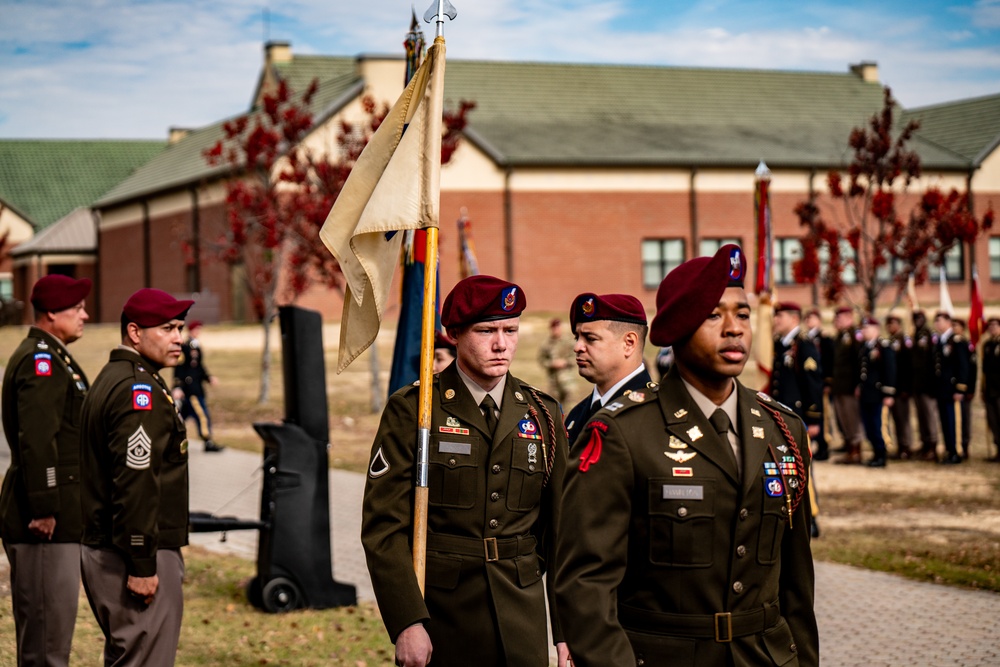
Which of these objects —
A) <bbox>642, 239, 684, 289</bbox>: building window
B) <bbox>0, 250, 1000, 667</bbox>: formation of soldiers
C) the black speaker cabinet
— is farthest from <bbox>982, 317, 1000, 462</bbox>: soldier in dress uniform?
<bbox>642, 239, 684, 289</bbox>: building window

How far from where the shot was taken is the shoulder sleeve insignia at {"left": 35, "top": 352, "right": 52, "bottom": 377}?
20.6 ft

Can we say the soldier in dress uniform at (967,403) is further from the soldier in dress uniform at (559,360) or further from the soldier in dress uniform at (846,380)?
the soldier in dress uniform at (559,360)

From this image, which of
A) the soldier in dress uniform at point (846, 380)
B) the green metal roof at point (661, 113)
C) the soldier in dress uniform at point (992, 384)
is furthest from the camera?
the green metal roof at point (661, 113)

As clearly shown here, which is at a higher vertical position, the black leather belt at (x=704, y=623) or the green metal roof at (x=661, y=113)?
the green metal roof at (x=661, y=113)

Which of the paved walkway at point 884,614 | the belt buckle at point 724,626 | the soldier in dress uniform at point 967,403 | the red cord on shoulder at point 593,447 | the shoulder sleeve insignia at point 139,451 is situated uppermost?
the red cord on shoulder at point 593,447

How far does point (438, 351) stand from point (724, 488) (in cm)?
446

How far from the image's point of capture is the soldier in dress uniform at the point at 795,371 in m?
14.6

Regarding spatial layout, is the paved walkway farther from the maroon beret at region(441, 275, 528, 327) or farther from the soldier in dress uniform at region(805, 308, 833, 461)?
the soldier in dress uniform at region(805, 308, 833, 461)

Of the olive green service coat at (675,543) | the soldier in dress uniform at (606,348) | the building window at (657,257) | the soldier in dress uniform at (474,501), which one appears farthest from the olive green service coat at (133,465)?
the building window at (657,257)

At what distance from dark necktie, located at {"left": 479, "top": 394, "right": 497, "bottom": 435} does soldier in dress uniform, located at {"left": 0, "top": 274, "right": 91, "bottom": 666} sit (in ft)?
8.09

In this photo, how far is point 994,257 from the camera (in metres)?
46.0

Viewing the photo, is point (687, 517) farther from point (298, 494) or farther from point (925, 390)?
point (925, 390)

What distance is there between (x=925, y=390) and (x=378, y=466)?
49.8 feet

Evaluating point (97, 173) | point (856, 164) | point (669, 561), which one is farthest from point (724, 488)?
point (97, 173)
